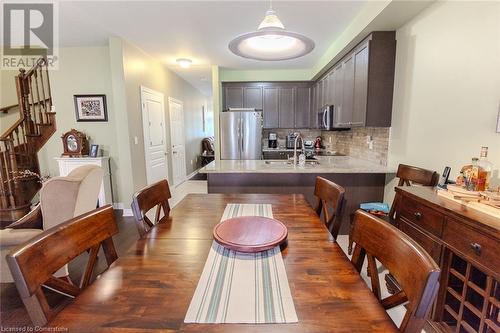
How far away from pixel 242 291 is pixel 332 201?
0.90 meters

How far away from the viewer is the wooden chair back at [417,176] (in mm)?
1875

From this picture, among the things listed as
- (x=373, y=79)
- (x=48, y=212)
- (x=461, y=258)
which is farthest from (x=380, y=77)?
(x=48, y=212)

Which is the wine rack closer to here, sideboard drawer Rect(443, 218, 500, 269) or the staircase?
sideboard drawer Rect(443, 218, 500, 269)

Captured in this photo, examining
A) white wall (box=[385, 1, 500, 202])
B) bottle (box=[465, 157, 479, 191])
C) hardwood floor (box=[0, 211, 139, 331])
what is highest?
white wall (box=[385, 1, 500, 202])

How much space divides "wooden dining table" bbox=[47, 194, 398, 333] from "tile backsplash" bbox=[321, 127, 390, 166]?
208 centimetres

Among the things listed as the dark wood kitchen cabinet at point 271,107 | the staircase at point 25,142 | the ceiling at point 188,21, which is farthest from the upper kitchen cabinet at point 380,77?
the staircase at point 25,142

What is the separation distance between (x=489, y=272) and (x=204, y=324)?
127cm

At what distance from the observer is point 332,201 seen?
146 cm

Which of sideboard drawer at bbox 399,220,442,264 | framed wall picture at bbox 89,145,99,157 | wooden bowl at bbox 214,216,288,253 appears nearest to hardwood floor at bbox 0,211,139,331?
wooden bowl at bbox 214,216,288,253

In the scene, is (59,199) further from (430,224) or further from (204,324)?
(430,224)

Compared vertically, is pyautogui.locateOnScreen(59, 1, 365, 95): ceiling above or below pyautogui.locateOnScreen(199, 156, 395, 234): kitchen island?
above

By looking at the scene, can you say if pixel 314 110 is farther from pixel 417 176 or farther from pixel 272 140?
pixel 417 176

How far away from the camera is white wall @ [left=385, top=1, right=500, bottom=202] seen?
1539 mm

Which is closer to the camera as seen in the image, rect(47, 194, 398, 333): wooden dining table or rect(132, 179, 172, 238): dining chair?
rect(47, 194, 398, 333): wooden dining table
